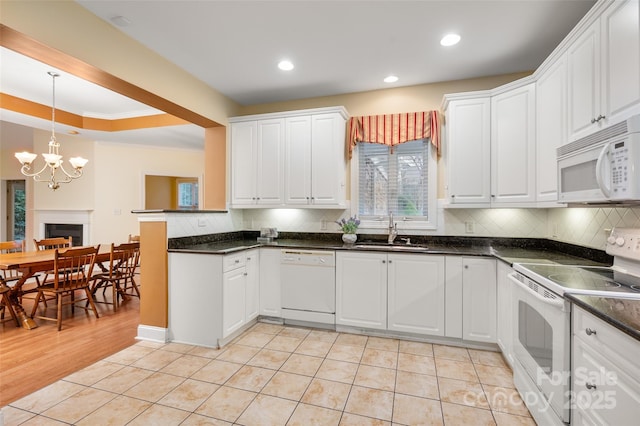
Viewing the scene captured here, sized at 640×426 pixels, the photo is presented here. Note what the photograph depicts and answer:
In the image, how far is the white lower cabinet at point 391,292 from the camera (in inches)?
110

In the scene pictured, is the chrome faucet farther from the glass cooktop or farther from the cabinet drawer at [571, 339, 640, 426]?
the cabinet drawer at [571, 339, 640, 426]

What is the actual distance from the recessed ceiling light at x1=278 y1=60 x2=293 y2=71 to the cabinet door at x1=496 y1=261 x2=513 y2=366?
8.94 ft

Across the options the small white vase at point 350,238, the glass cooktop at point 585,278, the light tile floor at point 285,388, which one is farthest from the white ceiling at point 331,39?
the light tile floor at point 285,388

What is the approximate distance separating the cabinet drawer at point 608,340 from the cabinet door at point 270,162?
9.47 ft

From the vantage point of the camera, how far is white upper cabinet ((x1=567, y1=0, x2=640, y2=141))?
4.97ft

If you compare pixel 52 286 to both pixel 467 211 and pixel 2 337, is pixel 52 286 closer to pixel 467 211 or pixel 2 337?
pixel 2 337

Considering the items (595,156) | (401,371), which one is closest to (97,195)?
(401,371)

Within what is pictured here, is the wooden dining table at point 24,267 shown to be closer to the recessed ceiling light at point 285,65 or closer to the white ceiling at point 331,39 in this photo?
→ the white ceiling at point 331,39

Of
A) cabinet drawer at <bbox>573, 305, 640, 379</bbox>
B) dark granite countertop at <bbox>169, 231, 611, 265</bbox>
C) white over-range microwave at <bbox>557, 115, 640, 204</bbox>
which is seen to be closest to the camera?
cabinet drawer at <bbox>573, 305, 640, 379</bbox>

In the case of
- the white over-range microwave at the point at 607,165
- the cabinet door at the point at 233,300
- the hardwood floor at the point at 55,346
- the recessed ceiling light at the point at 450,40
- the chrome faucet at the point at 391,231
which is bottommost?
the hardwood floor at the point at 55,346

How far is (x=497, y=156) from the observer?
2832 mm

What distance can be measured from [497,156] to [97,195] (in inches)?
264

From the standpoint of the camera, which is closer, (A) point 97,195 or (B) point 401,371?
(B) point 401,371

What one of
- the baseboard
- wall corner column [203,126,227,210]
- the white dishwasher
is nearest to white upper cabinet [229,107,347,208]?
wall corner column [203,126,227,210]
